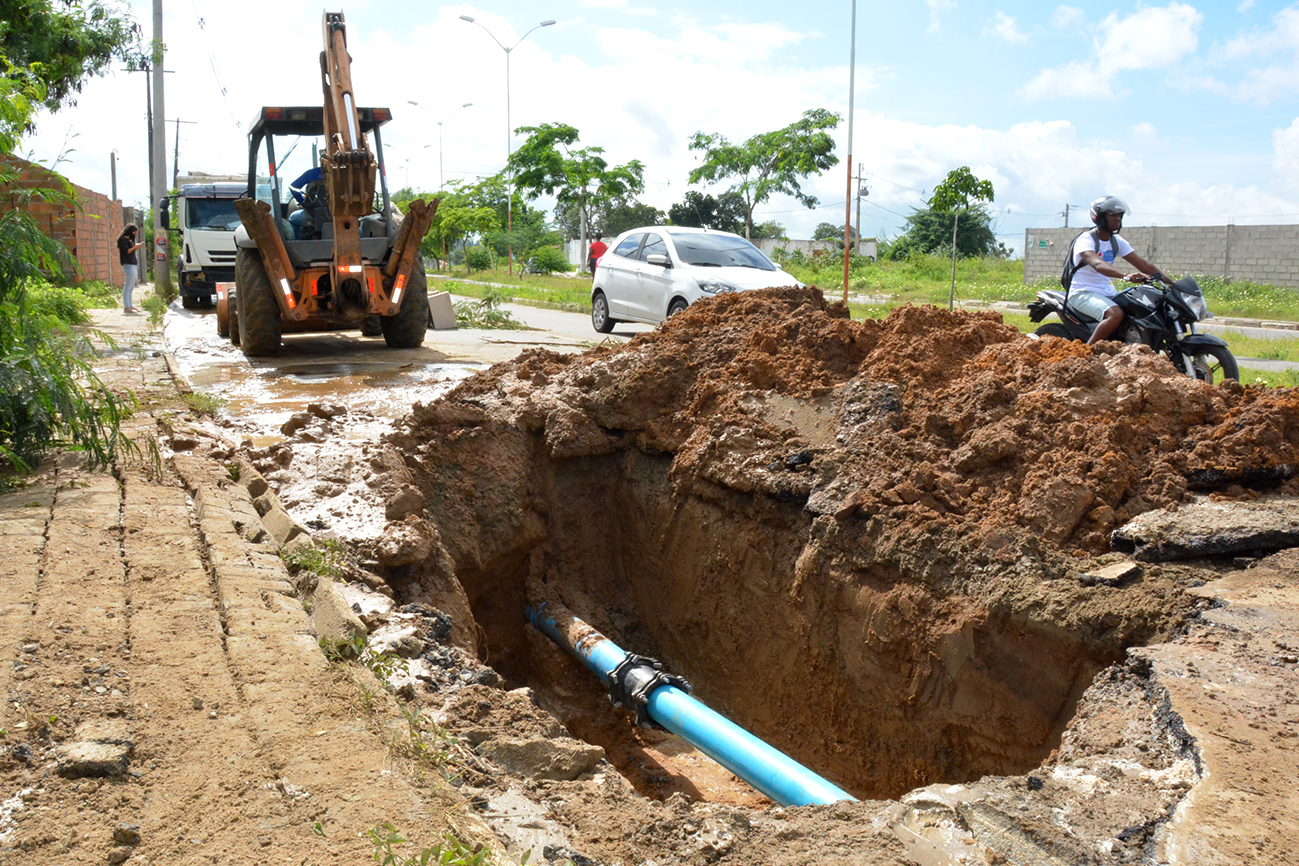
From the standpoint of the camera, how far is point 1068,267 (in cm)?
693

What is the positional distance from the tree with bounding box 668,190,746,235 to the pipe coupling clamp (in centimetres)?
4092

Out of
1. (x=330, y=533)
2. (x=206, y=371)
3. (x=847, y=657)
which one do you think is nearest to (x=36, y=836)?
(x=330, y=533)

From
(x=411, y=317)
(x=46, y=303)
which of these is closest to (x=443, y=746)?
(x=46, y=303)

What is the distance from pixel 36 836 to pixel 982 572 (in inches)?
123

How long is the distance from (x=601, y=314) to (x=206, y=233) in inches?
362

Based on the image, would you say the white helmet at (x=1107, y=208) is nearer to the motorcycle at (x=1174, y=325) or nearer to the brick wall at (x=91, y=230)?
the motorcycle at (x=1174, y=325)

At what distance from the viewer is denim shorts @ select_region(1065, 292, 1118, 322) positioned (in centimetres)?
655

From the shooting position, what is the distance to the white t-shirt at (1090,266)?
6707 mm

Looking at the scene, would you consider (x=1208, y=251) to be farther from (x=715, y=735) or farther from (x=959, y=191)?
(x=715, y=735)

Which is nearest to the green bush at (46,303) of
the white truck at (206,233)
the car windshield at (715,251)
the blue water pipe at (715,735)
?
the blue water pipe at (715,735)

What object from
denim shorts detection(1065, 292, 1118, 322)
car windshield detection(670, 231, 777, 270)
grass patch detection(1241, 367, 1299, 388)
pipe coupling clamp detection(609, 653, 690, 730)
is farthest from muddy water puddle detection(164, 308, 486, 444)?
grass patch detection(1241, 367, 1299, 388)

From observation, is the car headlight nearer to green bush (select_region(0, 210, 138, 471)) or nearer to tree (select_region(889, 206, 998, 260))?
green bush (select_region(0, 210, 138, 471))

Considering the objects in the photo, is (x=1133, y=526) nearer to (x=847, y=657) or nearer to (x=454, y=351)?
(x=847, y=657)

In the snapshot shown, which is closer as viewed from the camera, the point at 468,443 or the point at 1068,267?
the point at 468,443
